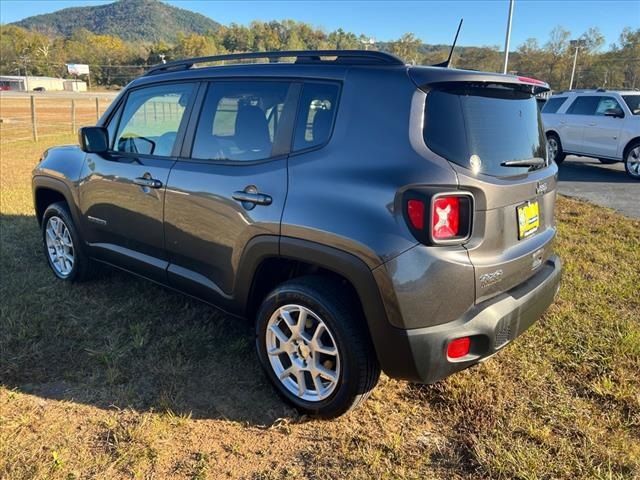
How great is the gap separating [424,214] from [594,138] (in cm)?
1084

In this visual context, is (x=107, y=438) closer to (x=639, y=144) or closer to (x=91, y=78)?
(x=639, y=144)

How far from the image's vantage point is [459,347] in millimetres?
2309

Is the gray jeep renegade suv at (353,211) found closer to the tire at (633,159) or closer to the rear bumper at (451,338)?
the rear bumper at (451,338)

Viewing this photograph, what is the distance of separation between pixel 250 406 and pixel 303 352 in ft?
1.57

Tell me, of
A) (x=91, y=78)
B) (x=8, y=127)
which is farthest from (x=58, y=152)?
(x=91, y=78)

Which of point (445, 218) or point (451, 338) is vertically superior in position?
point (445, 218)

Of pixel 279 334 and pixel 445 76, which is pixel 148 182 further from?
pixel 445 76

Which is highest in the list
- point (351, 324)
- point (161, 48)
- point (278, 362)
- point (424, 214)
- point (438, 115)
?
point (161, 48)

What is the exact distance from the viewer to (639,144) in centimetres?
1027

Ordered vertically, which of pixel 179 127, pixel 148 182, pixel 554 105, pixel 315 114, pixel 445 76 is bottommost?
pixel 148 182

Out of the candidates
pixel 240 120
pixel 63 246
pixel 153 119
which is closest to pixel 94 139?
pixel 153 119

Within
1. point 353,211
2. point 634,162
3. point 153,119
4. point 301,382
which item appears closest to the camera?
point 353,211

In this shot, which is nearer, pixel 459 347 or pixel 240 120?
pixel 459 347

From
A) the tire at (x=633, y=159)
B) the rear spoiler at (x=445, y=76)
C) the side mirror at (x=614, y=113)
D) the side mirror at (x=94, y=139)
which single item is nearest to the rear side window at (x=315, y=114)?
the rear spoiler at (x=445, y=76)
